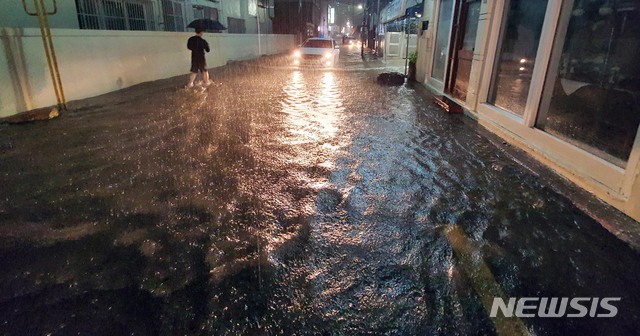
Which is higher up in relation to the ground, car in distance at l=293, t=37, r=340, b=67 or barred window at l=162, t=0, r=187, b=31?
barred window at l=162, t=0, r=187, b=31

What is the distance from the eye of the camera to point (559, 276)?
251 centimetres

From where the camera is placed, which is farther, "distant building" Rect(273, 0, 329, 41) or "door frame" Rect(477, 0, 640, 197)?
"distant building" Rect(273, 0, 329, 41)

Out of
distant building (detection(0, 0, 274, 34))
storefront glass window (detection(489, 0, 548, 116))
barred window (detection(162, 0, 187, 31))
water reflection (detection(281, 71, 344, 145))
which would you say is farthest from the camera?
barred window (detection(162, 0, 187, 31))

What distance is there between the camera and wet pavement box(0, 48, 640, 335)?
2137mm

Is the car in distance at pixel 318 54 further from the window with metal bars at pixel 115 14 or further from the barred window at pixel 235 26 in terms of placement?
the barred window at pixel 235 26

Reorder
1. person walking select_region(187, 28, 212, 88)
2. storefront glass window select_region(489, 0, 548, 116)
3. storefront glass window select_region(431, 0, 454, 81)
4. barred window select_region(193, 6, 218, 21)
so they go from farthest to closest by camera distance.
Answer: barred window select_region(193, 6, 218, 21), person walking select_region(187, 28, 212, 88), storefront glass window select_region(431, 0, 454, 81), storefront glass window select_region(489, 0, 548, 116)

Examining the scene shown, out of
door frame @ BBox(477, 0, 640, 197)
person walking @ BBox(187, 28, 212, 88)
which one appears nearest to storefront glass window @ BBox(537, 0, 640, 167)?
door frame @ BBox(477, 0, 640, 197)

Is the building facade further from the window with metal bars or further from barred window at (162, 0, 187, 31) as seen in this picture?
barred window at (162, 0, 187, 31)

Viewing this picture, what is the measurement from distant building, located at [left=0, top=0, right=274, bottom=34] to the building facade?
11.7 m

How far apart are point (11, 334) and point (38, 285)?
444 millimetres

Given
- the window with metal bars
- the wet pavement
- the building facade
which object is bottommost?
the wet pavement

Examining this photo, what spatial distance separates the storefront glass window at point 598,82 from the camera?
384cm

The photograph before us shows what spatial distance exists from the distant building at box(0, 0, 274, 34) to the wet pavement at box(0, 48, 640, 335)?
5.50 m

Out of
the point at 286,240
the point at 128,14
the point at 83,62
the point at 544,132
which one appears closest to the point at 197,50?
the point at 83,62
